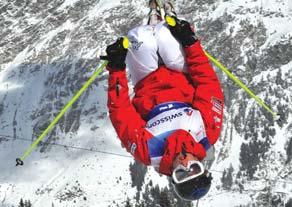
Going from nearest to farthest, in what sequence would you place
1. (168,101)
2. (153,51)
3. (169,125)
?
1. (169,125)
2. (168,101)
3. (153,51)

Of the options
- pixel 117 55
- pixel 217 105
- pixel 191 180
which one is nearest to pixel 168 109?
pixel 217 105

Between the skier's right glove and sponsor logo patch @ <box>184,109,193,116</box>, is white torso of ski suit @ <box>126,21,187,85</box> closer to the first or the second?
the skier's right glove

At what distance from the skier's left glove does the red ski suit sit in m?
0.09

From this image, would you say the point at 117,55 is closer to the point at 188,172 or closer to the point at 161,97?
the point at 161,97

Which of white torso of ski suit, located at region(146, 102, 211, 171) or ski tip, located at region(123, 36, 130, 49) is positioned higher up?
ski tip, located at region(123, 36, 130, 49)

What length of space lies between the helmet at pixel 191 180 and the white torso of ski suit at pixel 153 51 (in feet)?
6.38

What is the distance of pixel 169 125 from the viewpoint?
27.6ft

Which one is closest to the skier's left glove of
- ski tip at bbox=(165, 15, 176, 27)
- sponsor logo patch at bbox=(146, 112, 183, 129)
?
ski tip at bbox=(165, 15, 176, 27)

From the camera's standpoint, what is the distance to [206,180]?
25.7 ft

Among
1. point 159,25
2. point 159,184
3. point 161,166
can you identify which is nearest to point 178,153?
point 161,166

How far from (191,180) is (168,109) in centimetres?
132

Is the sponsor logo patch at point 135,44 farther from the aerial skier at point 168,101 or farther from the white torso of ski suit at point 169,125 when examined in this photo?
the white torso of ski suit at point 169,125

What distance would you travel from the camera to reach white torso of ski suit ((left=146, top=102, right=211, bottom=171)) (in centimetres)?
833

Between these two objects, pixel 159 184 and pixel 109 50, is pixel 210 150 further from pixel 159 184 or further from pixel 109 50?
pixel 159 184
